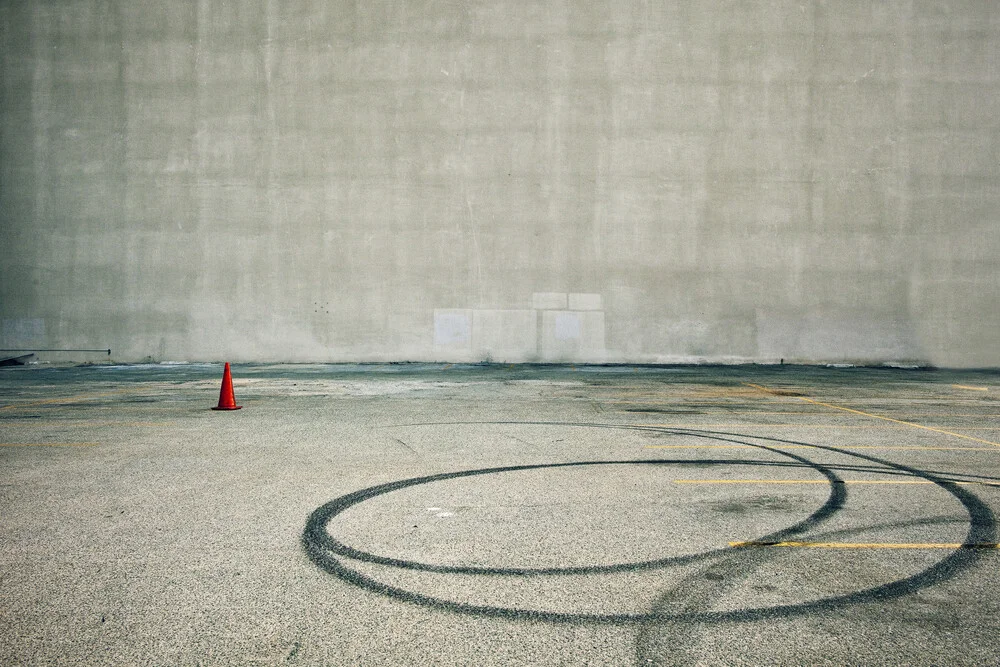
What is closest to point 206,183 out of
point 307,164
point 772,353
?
point 307,164

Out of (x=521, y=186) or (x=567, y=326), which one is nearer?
(x=567, y=326)

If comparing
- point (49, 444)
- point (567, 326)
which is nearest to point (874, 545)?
point (49, 444)

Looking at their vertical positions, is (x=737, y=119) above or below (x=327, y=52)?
below

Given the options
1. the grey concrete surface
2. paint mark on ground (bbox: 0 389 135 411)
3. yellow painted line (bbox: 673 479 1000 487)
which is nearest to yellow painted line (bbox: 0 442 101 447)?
the grey concrete surface

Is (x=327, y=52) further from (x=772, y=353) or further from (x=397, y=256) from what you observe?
(x=772, y=353)

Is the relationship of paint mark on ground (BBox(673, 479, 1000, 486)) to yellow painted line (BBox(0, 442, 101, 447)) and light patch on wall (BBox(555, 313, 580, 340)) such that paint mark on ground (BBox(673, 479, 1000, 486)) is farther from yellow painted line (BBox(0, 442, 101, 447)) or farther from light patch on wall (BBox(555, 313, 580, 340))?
light patch on wall (BBox(555, 313, 580, 340))

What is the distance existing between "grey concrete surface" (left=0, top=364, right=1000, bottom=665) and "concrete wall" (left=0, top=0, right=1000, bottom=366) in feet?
42.9

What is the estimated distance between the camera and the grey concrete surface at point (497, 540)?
3486 millimetres

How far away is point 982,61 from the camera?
24.0 metres

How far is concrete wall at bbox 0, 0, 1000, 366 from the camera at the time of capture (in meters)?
23.9

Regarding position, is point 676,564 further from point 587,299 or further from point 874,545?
point 587,299

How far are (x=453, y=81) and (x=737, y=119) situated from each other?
9.19 metres

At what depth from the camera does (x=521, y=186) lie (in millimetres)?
24234

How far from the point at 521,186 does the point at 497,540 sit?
20.1 metres
